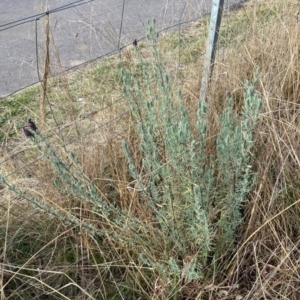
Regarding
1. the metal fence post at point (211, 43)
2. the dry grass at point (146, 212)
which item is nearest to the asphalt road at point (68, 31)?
the dry grass at point (146, 212)

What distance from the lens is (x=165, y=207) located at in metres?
2.16

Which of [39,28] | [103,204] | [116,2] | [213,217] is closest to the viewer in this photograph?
[103,204]

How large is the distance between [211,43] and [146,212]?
1.03 m

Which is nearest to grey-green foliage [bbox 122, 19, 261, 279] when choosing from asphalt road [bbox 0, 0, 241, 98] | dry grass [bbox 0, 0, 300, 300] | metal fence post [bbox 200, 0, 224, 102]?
dry grass [bbox 0, 0, 300, 300]

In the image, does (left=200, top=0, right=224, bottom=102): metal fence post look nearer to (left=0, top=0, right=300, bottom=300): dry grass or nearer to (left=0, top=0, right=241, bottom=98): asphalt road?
(left=0, top=0, right=300, bottom=300): dry grass

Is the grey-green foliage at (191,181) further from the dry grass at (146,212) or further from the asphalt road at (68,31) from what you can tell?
the asphalt road at (68,31)

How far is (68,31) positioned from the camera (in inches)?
166

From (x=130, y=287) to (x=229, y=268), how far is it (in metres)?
0.42

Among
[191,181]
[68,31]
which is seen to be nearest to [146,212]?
[191,181]

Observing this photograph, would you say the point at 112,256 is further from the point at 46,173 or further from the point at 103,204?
the point at 46,173

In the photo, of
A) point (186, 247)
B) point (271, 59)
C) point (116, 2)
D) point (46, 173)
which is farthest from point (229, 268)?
point (116, 2)

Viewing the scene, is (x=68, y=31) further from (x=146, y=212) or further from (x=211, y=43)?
(x=146, y=212)

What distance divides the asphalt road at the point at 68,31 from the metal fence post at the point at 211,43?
3.51 ft

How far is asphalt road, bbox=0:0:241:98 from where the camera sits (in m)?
4.33
